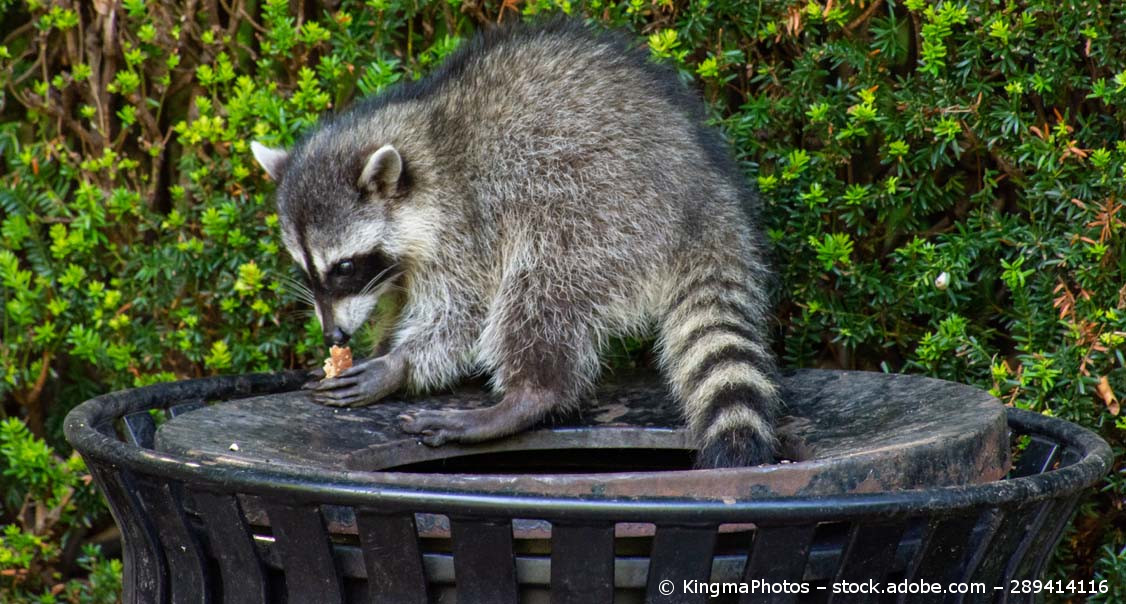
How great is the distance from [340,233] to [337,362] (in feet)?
1.00

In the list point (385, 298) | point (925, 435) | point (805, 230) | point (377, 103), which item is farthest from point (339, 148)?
point (925, 435)

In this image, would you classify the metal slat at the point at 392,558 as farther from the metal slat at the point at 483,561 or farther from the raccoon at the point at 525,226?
the raccoon at the point at 525,226

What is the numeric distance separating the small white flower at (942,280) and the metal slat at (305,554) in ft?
5.36

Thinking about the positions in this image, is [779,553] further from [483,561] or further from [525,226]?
[525,226]

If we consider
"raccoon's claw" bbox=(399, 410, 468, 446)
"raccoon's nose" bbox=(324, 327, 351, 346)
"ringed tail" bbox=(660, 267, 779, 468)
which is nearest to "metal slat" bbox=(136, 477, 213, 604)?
"raccoon's claw" bbox=(399, 410, 468, 446)

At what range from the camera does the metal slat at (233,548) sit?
1626 millimetres

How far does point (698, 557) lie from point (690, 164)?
1.35 metres

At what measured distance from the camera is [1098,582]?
107 inches

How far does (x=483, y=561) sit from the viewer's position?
155 cm

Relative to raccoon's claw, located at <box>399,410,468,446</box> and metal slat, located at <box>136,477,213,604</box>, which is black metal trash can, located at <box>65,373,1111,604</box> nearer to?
metal slat, located at <box>136,477,213,604</box>

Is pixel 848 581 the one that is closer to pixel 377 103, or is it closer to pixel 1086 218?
pixel 1086 218

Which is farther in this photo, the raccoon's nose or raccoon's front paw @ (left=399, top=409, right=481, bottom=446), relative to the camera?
the raccoon's nose

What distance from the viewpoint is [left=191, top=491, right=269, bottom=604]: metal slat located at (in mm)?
1626

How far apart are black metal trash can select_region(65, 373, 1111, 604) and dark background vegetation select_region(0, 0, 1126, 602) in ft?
3.10
